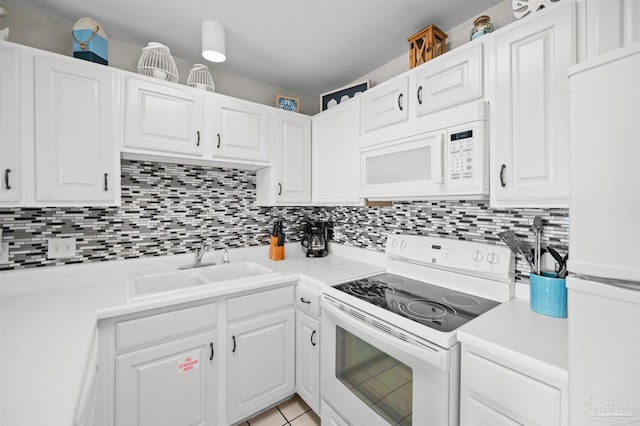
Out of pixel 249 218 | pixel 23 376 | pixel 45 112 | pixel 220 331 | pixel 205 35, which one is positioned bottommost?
pixel 220 331

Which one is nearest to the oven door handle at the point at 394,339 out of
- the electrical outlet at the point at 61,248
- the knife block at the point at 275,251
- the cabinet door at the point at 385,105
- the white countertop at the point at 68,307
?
the white countertop at the point at 68,307

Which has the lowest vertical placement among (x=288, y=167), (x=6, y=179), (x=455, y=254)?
(x=455, y=254)

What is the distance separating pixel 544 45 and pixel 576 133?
2.06ft

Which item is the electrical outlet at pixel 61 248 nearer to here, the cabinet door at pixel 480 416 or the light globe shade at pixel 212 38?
the light globe shade at pixel 212 38

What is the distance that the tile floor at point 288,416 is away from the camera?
1.67m

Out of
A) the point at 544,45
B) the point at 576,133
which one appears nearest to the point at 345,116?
the point at 544,45

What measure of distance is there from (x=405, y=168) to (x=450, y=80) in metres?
0.47

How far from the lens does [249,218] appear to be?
227cm

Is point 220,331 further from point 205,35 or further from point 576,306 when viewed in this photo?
point 205,35

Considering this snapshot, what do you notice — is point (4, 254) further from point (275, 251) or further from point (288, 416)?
point (288, 416)

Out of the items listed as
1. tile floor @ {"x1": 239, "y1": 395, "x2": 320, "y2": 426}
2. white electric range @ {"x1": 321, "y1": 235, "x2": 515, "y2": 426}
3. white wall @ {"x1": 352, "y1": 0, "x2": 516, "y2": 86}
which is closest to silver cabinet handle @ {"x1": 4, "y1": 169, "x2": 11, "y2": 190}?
white electric range @ {"x1": 321, "y1": 235, "x2": 515, "y2": 426}

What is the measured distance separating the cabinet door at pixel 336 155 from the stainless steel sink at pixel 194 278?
0.73 metres

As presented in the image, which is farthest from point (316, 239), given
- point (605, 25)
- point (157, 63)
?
point (605, 25)

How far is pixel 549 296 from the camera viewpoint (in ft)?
3.64
